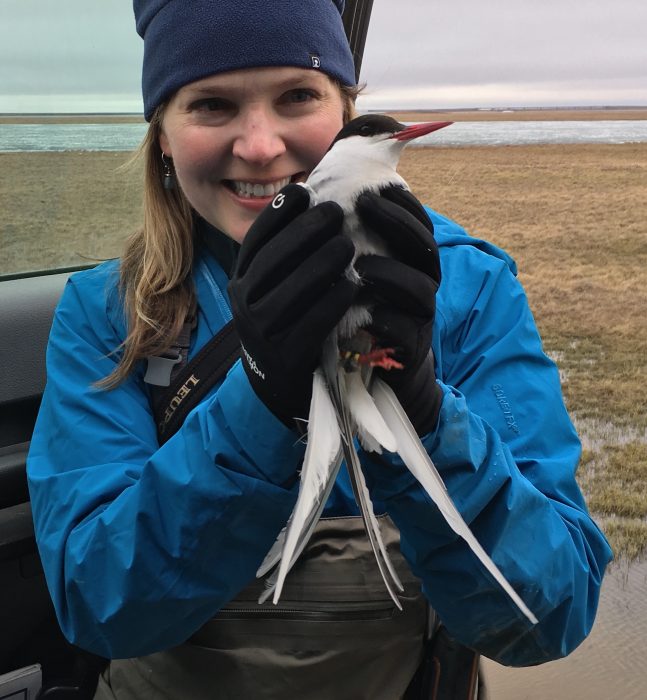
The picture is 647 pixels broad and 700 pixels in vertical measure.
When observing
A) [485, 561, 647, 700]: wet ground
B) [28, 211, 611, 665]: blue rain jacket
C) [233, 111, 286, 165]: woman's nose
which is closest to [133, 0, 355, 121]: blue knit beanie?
[233, 111, 286, 165]: woman's nose

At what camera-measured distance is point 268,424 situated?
5.56 ft

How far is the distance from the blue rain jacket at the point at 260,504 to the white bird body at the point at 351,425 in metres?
0.09

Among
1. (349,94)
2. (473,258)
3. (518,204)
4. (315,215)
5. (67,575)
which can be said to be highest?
(349,94)

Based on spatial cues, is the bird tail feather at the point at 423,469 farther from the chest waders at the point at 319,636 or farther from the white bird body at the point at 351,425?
the chest waders at the point at 319,636

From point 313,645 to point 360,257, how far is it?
0.93m

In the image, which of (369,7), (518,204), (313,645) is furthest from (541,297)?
(518,204)

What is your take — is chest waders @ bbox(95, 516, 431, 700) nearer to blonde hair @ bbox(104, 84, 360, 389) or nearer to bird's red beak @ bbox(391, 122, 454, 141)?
blonde hair @ bbox(104, 84, 360, 389)

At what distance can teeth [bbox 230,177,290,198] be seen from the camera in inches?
85.5

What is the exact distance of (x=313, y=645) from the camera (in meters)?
1.92

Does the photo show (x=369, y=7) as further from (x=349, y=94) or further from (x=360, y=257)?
(x=360, y=257)

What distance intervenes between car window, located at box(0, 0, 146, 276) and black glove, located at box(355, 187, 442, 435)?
1.64 m

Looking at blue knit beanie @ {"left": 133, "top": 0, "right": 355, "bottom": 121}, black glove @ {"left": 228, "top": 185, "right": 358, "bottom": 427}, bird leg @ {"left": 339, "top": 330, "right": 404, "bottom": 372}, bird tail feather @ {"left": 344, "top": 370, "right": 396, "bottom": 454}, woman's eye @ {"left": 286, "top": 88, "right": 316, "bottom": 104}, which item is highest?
blue knit beanie @ {"left": 133, "top": 0, "right": 355, "bottom": 121}

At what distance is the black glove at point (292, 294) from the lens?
1585 millimetres

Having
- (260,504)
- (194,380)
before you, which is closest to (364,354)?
(260,504)
